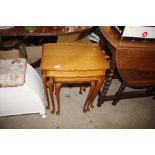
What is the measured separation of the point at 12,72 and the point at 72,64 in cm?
51

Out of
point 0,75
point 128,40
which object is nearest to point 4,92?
point 0,75

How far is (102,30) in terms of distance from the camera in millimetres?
1564

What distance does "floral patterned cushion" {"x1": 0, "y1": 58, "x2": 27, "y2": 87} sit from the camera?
1.30m

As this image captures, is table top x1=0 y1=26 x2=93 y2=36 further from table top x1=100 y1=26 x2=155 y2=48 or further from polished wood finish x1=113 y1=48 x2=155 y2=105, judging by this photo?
polished wood finish x1=113 y1=48 x2=155 y2=105

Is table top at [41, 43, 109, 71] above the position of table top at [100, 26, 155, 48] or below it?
below

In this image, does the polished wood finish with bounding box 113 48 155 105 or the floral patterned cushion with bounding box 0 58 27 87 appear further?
the polished wood finish with bounding box 113 48 155 105

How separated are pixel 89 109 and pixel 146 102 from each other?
0.80 m

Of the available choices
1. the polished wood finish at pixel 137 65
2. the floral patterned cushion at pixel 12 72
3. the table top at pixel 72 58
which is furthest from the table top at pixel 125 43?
the floral patterned cushion at pixel 12 72

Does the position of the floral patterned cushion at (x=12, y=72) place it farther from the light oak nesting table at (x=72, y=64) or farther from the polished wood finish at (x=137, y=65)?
the polished wood finish at (x=137, y=65)

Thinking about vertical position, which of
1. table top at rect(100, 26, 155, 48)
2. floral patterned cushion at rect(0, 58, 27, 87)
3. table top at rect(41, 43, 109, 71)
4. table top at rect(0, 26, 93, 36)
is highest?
table top at rect(0, 26, 93, 36)

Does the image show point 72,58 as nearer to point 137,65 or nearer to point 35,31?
point 35,31

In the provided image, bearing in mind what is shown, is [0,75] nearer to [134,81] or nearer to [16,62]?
[16,62]

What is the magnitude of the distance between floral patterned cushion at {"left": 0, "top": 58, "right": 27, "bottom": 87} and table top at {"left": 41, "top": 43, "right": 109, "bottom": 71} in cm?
20

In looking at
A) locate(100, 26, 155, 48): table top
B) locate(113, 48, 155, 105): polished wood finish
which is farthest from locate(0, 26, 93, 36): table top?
locate(113, 48, 155, 105): polished wood finish
